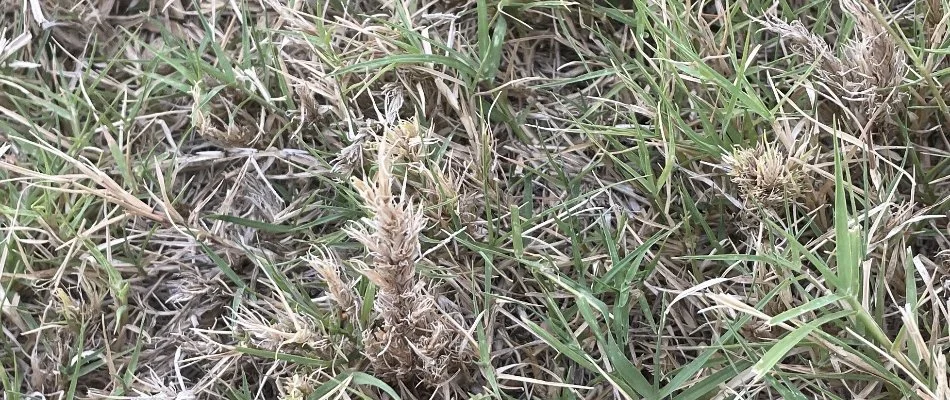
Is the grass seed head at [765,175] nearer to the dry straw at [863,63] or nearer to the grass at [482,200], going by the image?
the grass at [482,200]

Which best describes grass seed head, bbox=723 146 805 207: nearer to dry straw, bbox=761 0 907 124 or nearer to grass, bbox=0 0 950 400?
grass, bbox=0 0 950 400

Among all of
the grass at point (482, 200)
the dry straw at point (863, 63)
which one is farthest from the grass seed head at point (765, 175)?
the dry straw at point (863, 63)

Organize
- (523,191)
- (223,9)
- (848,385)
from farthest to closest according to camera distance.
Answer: (223,9) → (523,191) → (848,385)

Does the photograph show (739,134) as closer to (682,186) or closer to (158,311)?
(682,186)

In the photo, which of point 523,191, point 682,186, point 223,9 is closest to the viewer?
point 682,186

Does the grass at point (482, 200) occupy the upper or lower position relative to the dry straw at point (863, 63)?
lower

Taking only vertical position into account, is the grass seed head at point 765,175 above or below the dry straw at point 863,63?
below

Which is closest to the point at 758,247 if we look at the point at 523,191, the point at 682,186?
the point at 682,186

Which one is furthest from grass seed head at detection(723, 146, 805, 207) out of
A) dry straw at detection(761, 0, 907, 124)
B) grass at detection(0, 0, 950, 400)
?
dry straw at detection(761, 0, 907, 124)
